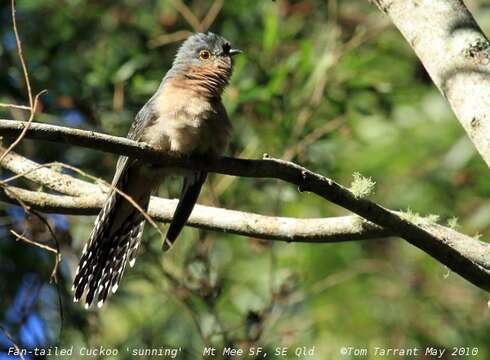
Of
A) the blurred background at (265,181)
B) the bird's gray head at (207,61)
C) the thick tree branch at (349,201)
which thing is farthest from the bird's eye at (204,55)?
the thick tree branch at (349,201)

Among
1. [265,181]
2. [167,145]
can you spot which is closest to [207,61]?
[167,145]

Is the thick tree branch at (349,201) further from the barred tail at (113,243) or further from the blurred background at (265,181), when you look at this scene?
the blurred background at (265,181)

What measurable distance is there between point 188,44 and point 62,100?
142 centimetres

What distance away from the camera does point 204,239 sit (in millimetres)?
5879

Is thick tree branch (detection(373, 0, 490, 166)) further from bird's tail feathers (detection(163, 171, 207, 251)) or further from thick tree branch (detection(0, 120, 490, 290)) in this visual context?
bird's tail feathers (detection(163, 171, 207, 251))

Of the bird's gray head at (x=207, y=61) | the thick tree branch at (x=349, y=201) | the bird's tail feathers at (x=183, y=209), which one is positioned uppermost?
the bird's gray head at (x=207, y=61)

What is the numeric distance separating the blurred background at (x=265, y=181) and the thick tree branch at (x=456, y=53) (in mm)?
2354

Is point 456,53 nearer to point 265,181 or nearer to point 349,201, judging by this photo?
point 349,201

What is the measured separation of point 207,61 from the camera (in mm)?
5105

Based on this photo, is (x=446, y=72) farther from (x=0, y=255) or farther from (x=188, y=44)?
(x=0, y=255)

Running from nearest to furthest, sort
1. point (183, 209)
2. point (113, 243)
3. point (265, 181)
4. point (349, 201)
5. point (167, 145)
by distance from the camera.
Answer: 1. point (349, 201)
2. point (183, 209)
3. point (167, 145)
4. point (113, 243)
5. point (265, 181)

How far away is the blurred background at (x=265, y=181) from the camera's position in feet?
19.4

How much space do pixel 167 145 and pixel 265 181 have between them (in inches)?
92.8

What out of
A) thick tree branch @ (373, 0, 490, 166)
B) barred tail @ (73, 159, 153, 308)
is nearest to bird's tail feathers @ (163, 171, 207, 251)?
barred tail @ (73, 159, 153, 308)
